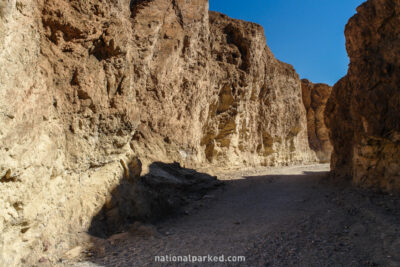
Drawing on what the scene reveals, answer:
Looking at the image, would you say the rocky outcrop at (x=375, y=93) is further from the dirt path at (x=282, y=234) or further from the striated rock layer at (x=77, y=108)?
the striated rock layer at (x=77, y=108)

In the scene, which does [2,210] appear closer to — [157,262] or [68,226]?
[68,226]

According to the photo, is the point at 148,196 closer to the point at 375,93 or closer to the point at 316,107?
the point at 375,93

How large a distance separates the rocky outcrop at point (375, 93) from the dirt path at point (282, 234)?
0.84m

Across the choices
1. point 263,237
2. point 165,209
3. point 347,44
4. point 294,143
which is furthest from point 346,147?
point 294,143

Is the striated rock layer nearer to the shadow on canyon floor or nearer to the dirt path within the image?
the shadow on canyon floor

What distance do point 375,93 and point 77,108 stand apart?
8294 mm

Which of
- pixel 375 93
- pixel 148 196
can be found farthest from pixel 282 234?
pixel 375 93

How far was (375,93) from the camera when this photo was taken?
775 centimetres

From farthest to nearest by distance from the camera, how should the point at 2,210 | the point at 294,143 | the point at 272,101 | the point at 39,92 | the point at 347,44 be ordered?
the point at 294,143, the point at 272,101, the point at 347,44, the point at 39,92, the point at 2,210

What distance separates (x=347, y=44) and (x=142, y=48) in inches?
318

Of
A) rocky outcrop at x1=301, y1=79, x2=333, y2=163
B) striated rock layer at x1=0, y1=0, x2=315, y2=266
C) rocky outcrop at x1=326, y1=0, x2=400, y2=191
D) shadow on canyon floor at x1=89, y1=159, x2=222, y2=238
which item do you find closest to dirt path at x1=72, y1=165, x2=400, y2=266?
shadow on canyon floor at x1=89, y1=159, x2=222, y2=238

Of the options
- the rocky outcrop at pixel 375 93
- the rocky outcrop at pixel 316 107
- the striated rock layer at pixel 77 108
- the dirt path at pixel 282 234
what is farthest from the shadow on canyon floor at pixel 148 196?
the rocky outcrop at pixel 316 107

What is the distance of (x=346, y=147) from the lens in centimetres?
1033

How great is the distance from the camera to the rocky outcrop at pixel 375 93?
720 centimetres
